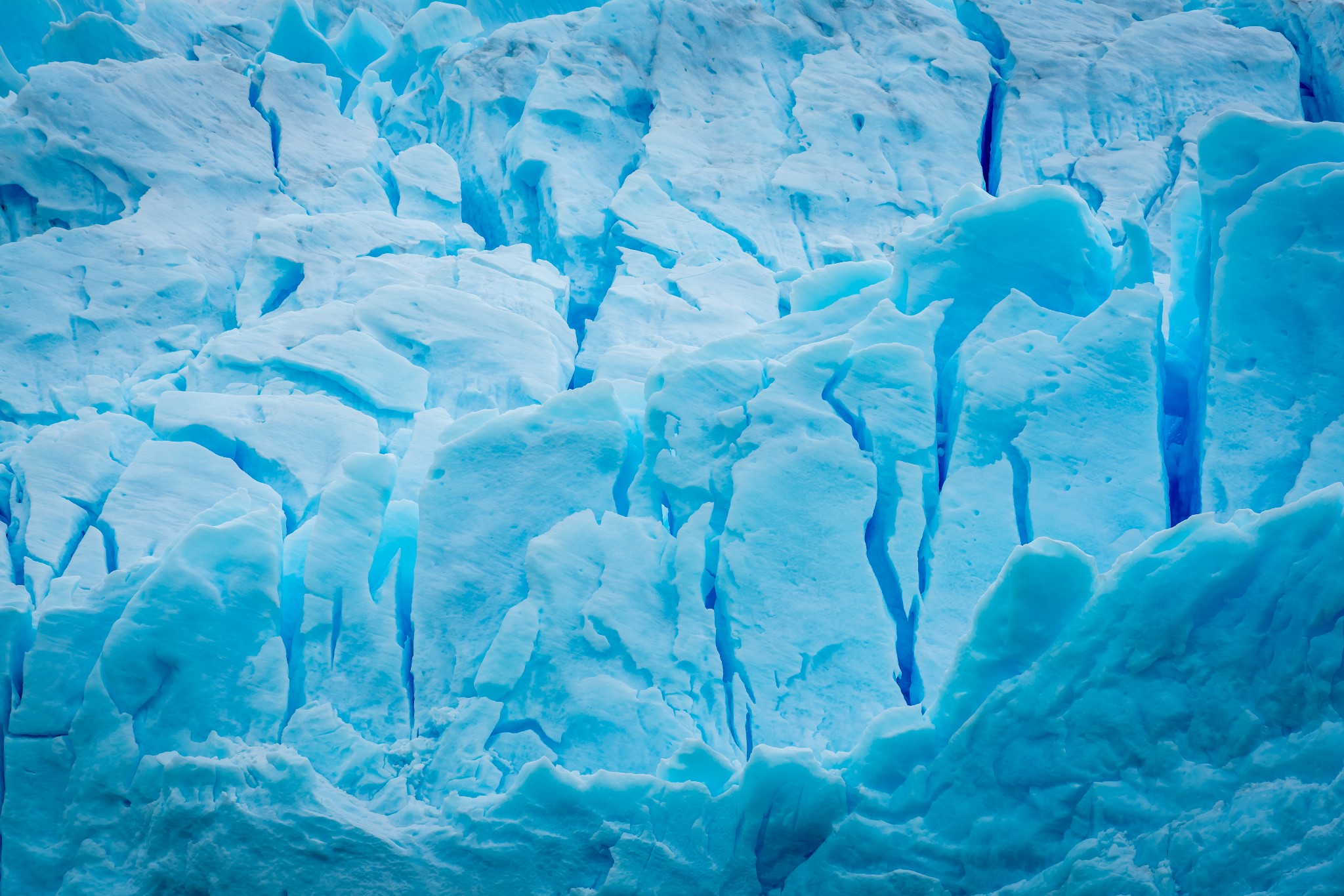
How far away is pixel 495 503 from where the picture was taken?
10.6ft

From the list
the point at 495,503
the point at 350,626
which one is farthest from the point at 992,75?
the point at 350,626

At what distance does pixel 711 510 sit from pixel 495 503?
757mm

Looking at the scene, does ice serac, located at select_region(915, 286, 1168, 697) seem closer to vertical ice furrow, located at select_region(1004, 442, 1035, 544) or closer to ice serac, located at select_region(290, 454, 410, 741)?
vertical ice furrow, located at select_region(1004, 442, 1035, 544)

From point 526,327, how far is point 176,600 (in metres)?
1.91

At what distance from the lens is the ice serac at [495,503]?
3.08 metres

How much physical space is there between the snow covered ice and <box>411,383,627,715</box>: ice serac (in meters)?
0.02

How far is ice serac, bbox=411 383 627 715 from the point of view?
3084 millimetres

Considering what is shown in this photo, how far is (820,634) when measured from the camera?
115 inches

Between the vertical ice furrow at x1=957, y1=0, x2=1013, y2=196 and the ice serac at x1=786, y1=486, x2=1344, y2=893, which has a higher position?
the vertical ice furrow at x1=957, y1=0, x2=1013, y2=196

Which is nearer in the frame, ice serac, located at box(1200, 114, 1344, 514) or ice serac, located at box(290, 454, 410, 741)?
ice serac, located at box(1200, 114, 1344, 514)

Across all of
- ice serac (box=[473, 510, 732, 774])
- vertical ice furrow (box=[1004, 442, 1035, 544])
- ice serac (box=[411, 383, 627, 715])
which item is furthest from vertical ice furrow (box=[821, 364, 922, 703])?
ice serac (box=[411, 383, 627, 715])

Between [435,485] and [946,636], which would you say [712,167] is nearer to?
[435,485]

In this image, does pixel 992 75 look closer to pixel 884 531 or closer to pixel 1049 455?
pixel 1049 455

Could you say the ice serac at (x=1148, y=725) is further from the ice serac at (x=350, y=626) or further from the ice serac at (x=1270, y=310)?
the ice serac at (x=350, y=626)
